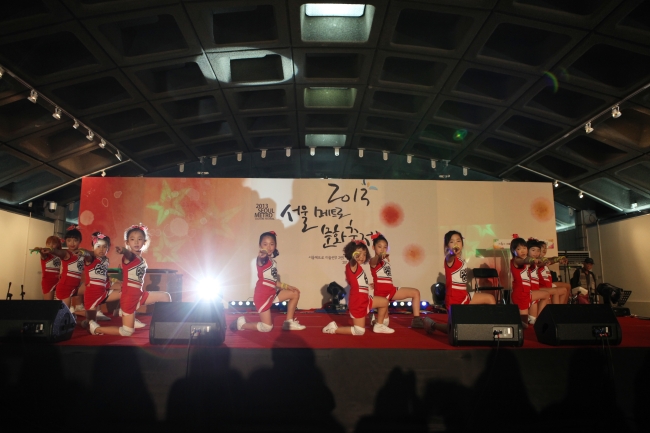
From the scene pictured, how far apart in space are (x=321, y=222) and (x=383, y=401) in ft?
16.1

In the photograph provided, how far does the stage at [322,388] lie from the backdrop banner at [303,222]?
4359 mm

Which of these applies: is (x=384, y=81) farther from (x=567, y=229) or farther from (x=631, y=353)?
(x=567, y=229)

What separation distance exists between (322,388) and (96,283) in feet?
10.1

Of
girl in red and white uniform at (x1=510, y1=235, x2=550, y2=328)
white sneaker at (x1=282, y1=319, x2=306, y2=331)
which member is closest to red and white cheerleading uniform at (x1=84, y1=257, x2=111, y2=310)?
white sneaker at (x1=282, y1=319, x2=306, y2=331)

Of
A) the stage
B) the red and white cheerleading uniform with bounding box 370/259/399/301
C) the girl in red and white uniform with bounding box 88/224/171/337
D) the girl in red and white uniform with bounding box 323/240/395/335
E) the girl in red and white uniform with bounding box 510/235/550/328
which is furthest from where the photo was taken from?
the girl in red and white uniform with bounding box 510/235/550/328

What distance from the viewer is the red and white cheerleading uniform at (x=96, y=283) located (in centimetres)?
464

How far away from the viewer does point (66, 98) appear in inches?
255

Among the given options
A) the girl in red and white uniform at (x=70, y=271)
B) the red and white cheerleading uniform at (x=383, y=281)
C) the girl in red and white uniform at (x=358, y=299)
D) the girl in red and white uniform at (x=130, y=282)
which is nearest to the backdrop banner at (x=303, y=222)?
the girl in red and white uniform at (x=70, y=271)

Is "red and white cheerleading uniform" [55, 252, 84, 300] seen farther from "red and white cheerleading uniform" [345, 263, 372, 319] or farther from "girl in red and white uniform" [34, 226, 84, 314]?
"red and white cheerleading uniform" [345, 263, 372, 319]

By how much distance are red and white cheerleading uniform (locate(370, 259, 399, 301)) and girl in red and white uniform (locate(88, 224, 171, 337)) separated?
2.51 m

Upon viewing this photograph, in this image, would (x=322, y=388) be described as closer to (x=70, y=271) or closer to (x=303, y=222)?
(x=70, y=271)

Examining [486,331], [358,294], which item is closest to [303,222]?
[358,294]

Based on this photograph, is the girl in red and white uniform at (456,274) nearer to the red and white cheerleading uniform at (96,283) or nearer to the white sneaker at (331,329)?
the white sneaker at (331,329)

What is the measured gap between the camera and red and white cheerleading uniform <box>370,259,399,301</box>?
16.0 ft
